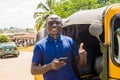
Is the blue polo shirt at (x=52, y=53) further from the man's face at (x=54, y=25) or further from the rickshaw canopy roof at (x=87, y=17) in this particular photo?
the rickshaw canopy roof at (x=87, y=17)

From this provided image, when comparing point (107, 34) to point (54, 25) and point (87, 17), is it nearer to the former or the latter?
point (54, 25)

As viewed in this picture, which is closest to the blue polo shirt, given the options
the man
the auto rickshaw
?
the man

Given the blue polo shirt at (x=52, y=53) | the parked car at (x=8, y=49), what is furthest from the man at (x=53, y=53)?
the parked car at (x=8, y=49)

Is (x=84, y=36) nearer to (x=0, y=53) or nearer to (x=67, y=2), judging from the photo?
(x=67, y=2)

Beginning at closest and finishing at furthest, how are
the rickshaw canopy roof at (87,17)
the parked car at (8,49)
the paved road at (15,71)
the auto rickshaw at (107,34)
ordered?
the auto rickshaw at (107,34)
the rickshaw canopy roof at (87,17)
the paved road at (15,71)
the parked car at (8,49)

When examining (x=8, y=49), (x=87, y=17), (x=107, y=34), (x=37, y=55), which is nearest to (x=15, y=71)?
(x=8, y=49)

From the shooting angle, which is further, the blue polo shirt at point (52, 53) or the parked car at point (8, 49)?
the parked car at point (8, 49)

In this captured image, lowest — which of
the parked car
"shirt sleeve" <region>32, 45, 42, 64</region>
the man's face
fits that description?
the parked car

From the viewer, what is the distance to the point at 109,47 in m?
4.44

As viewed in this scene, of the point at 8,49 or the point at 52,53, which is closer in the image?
the point at 52,53

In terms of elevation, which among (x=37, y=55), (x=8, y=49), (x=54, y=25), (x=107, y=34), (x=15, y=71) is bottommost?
(x=8, y=49)

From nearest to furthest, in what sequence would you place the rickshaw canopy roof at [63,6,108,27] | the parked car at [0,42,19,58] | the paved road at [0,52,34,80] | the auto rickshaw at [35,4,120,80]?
the auto rickshaw at [35,4,120,80], the rickshaw canopy roof at [63,6,108,27], the paved road at [0,52,34,80], the parked car at [0,42,19,58]

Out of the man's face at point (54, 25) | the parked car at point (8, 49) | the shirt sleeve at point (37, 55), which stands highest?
the man's face at point (54, 25)

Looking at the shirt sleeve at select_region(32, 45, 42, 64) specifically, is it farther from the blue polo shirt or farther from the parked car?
the parked car
